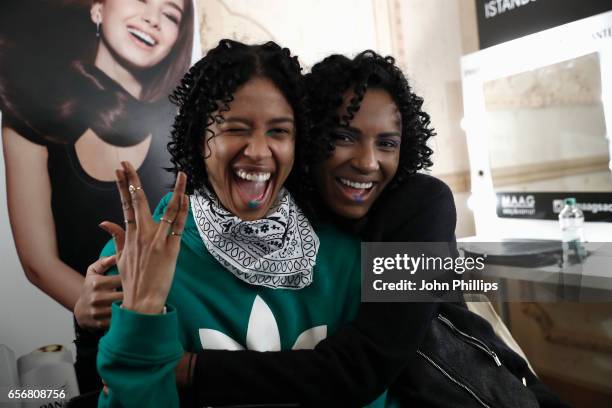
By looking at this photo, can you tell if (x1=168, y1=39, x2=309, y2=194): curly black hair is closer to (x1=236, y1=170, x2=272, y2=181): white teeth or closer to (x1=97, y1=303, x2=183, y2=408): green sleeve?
(x1=236, y1=170, x2=272, y2=181): white teeth

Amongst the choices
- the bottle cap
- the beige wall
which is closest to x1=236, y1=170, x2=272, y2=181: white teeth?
the bottle cap

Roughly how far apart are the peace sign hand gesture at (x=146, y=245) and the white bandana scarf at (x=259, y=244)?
22 centimetres

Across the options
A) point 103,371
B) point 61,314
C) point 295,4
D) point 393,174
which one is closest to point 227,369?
point 103,371

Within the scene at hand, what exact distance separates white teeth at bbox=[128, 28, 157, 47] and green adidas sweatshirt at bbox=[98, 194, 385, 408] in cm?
121

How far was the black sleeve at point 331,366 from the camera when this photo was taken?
96 centimetres

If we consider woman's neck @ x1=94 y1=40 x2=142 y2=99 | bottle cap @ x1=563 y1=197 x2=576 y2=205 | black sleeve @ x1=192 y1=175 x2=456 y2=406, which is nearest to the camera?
black sleeve @ x1=192 y1=175 x2=456 y2=406

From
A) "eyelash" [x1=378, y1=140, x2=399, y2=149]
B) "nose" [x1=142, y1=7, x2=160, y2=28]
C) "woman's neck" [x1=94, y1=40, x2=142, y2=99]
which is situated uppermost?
"nose" [x1=142, y1=7, x2=160, y2=28]

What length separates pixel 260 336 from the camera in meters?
1.07

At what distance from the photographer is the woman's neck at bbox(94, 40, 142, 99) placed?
2070 mm

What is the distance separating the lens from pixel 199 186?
116 centimetres

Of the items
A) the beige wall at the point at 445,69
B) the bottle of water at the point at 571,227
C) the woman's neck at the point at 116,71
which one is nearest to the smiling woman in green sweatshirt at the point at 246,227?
the woman's neck at the point at 116,71

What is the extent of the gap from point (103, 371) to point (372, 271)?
1.91 ft

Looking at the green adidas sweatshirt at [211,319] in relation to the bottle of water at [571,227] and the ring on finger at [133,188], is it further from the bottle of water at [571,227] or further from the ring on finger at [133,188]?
the bottle of water at [571,227]

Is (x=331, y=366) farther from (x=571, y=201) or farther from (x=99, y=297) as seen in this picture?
(x=571, y=201)
